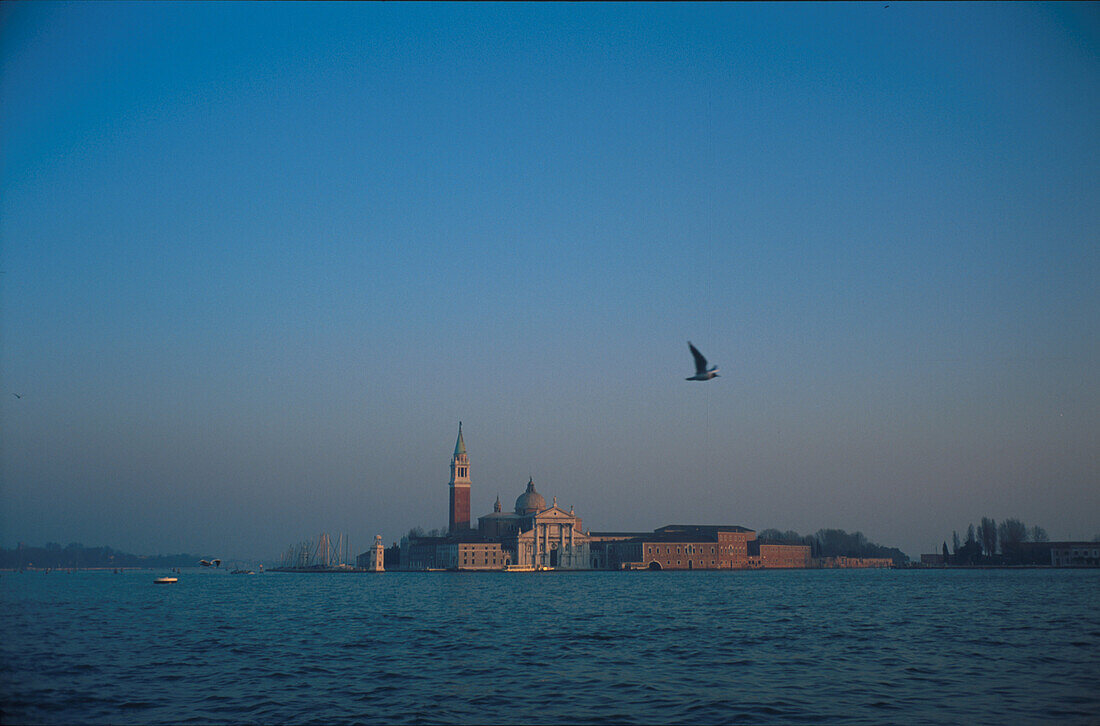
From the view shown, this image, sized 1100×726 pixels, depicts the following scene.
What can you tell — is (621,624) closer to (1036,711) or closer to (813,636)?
(813,636)

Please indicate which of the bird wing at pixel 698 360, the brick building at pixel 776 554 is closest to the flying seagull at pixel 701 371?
the bird wing at pixel 698 360

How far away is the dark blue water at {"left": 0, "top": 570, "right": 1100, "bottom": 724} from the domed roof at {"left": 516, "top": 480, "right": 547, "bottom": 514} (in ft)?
289

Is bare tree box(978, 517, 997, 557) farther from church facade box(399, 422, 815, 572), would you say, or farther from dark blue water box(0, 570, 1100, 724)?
dark blue water box(0, 570, 1100, 724)

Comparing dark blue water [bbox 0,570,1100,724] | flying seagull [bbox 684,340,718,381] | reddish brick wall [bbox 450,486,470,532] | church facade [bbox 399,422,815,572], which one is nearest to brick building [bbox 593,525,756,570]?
church facade [bbox 399,422,815,572]

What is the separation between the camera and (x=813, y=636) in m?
24.4

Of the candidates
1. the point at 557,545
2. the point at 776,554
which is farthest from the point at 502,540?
the point at 776,554

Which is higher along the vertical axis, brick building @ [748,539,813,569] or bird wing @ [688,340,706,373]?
bird wing @ [688,340,706,373]

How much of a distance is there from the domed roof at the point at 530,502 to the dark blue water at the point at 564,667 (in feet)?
289

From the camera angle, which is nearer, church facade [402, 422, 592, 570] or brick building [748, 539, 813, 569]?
church facade [402, 422, 592, 570]

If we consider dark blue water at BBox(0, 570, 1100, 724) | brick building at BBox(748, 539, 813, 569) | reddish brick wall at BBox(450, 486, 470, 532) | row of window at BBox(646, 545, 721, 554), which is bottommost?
brick building at BBox(748, 539, 813, 569)

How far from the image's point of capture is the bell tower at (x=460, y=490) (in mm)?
120125

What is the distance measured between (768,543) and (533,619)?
94.4m

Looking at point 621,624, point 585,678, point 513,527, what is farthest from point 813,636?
point 513,527

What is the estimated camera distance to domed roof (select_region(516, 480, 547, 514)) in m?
122
